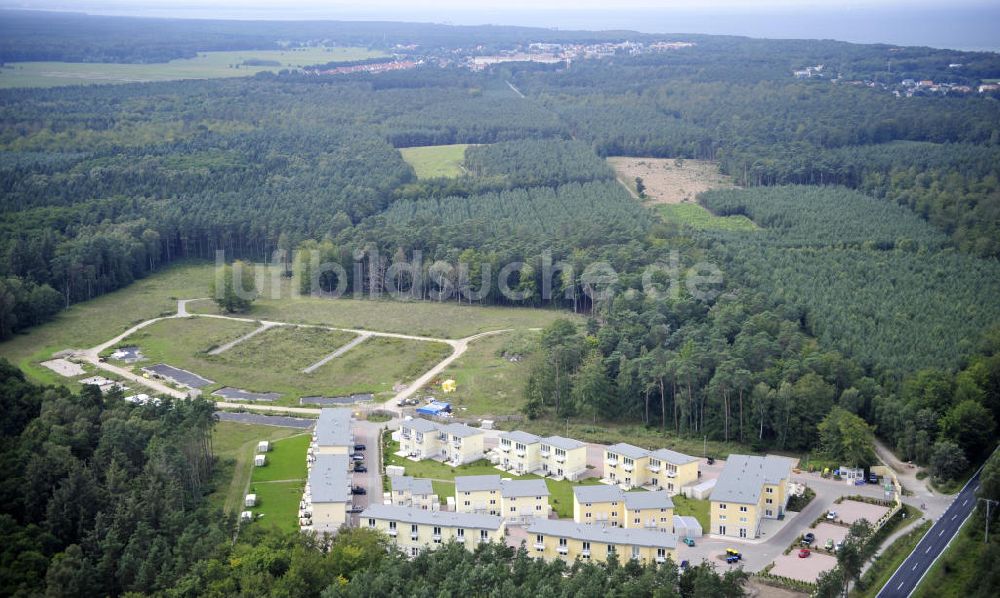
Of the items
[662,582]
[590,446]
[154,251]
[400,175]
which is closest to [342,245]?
[154,251]

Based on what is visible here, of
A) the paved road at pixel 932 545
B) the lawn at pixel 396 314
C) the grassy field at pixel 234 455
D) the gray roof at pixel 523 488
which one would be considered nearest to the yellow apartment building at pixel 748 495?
the paved road at pixel 932 545

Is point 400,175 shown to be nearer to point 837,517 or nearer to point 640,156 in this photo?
point 640,156

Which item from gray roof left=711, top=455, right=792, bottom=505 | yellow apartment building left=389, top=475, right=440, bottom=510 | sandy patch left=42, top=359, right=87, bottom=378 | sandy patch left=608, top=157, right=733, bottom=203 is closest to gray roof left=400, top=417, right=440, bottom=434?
yellow apartment building left=389, top=475, right=440, bottom=510

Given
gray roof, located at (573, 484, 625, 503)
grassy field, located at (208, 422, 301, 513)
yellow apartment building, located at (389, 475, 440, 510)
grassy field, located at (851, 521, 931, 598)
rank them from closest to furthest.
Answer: grassy field, located at (851, 521, 931, 598), gray roof, located at (573, 484, 625, 503), yellow apartment building, located at (389, 475, 440, 510), grassy field, located at (208, 422, 301, 513)

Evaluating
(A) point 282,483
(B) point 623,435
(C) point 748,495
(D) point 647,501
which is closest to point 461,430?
(B) point 623,435

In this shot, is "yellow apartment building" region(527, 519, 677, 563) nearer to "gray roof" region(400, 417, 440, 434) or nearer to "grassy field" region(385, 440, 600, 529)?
"grassy field" region(385, 440, 600, 529)

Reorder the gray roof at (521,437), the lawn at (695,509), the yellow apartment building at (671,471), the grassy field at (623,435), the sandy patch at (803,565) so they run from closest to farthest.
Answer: the sandy patch at (803,565) → the lawn at (695,509) → the yellow apartment building at (671,471) → the gray roof at (521,437) → the grassy field at (623,435)

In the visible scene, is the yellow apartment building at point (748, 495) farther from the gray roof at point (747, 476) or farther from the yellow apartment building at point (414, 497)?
the yellow apartment building at point (414, 497)
